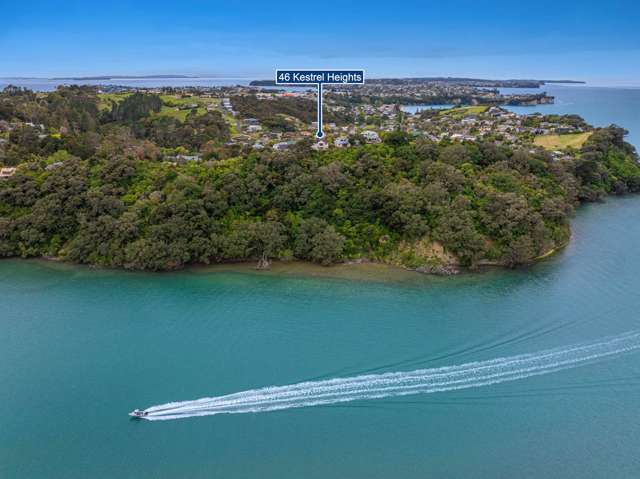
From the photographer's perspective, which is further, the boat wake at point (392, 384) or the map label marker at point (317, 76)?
the map label marker at point (317, 76)

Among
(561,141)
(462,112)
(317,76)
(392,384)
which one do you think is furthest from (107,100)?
(392,384)

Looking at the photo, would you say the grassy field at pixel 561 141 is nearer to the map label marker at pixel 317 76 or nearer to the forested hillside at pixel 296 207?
the forested hillside at pixel 296 207

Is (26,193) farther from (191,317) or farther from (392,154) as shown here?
(392,154)

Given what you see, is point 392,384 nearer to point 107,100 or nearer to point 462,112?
point 107,100

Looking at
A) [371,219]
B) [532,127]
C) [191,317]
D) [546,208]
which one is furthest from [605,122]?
[191,317]

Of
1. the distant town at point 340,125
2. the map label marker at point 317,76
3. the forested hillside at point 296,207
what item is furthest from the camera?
the distant town at point 340,125

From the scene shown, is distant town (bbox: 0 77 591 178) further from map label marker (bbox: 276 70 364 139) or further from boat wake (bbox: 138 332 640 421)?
boat wake (bbox: 138 332 640 421)

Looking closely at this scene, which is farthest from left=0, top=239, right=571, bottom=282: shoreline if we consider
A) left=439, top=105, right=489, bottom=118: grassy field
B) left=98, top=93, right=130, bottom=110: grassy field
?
left=439, top=105, right=489, bottom=118: grassy field

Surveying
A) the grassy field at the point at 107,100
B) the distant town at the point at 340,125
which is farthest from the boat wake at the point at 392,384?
the grassy field at the point at 107,100
